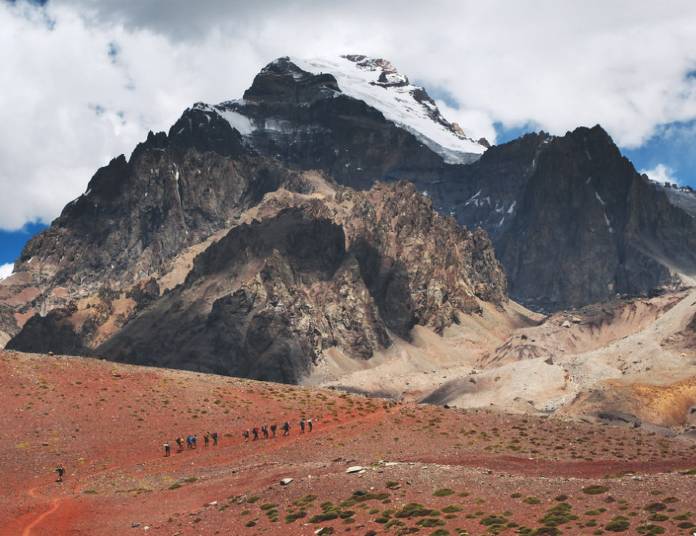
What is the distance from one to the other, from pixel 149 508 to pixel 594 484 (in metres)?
31.4

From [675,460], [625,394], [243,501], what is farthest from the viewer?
[625,394]

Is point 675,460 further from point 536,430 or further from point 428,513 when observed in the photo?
point 428,513

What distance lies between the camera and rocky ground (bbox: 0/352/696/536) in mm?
55781

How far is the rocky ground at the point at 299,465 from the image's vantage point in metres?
55.8

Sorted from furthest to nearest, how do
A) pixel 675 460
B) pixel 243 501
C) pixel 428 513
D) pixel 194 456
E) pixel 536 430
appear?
pixel 536 430
pixel 194 456
pixel 675 460
pixel 243 501
pixel 428 513

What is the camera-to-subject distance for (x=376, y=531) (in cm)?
A: 5478

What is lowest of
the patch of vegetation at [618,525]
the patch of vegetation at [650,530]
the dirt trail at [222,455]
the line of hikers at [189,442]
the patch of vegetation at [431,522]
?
the patch of vegetation at [650,530]

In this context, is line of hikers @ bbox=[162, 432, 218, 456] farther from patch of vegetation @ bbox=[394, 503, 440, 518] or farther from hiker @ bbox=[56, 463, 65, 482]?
patch of vegetation @ bbox=[394, 503, 440, 518]

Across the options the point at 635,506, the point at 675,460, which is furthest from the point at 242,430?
the point at 635,506

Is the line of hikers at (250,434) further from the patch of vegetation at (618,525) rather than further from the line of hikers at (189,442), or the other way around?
the patch of vegetation at (618,525)

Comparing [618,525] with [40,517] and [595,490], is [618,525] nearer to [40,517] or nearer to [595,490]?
[595,490]

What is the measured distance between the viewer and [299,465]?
76.0 metres

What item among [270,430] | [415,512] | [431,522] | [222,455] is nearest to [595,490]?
[431,522]

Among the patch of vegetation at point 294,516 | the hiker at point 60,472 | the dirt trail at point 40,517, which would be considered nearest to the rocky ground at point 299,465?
the patch of vegetation at point 294,516
